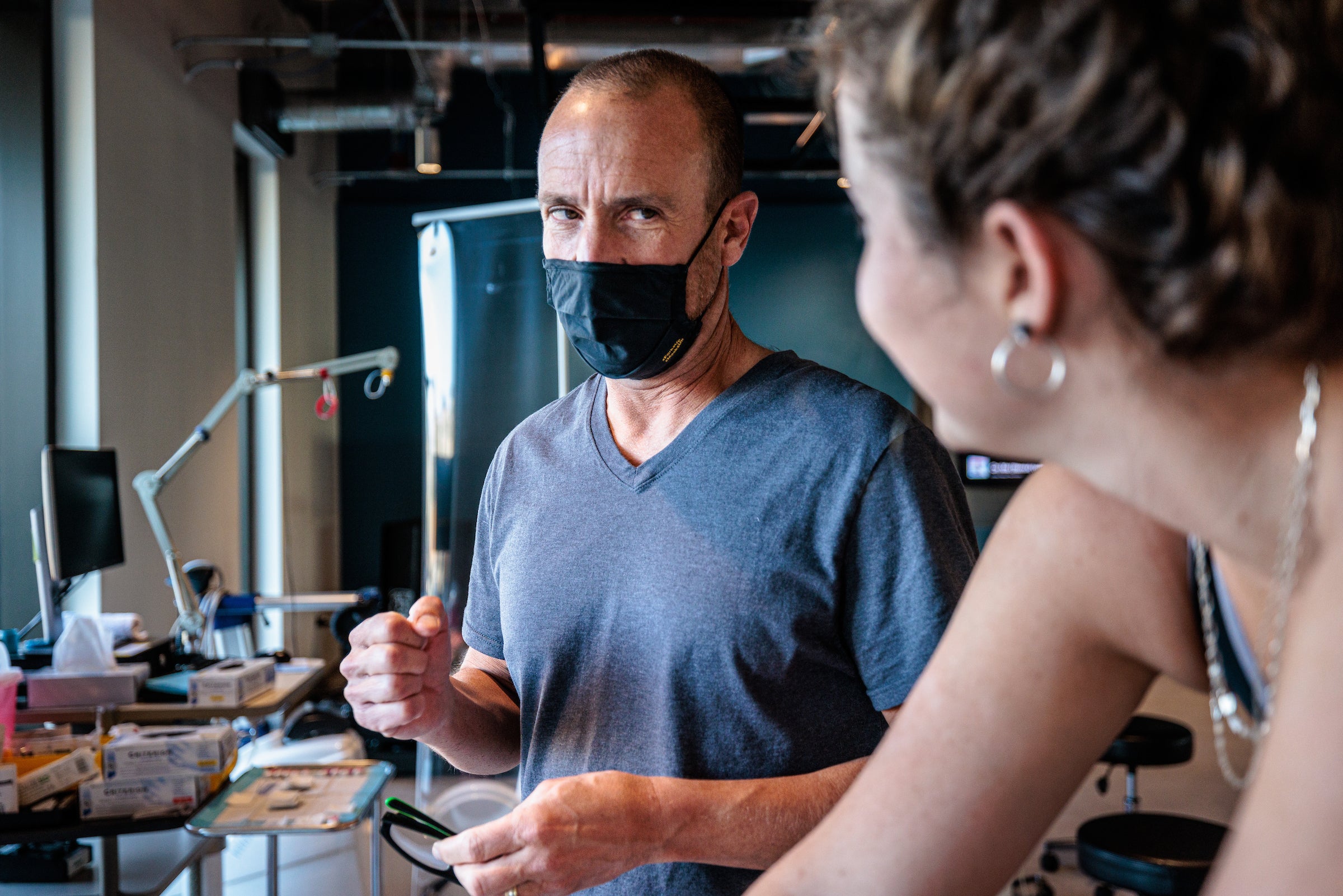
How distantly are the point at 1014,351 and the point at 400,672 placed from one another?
0.88 metres

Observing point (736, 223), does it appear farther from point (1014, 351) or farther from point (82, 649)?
point (82, 649)

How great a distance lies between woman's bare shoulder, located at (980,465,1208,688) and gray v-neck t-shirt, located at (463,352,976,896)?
42 centimetres

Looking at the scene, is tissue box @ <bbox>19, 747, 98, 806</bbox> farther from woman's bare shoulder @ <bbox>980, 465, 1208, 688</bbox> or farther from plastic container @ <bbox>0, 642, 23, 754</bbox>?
woman's bare shoulder @ <bbox>980, 465, 1208, 688</bbox>

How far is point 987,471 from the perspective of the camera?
291 inches

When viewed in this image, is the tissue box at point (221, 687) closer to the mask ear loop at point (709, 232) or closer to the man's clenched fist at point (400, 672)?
the man's clenched fist at point (400, 672)

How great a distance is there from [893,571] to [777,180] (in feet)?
20.9

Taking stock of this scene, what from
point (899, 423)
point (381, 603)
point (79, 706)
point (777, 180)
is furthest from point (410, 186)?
point (899, 423)

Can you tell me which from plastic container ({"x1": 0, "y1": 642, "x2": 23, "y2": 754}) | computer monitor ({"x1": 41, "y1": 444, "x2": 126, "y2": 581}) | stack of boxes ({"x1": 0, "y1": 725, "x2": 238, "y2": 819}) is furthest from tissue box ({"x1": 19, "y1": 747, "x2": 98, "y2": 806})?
computer monitor ({"x1": 41, "y1": 444, "x2": 126, "y2": 581})

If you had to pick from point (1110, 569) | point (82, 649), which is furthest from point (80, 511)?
point (1110, 569)

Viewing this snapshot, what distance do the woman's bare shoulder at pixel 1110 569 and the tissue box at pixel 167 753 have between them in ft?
6.87

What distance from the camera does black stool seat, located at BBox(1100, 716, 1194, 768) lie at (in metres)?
3.64

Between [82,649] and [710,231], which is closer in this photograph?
[710,231]

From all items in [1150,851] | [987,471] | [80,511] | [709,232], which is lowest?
[1150,851]

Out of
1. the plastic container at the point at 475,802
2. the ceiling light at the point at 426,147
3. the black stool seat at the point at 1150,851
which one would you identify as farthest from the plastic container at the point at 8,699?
the ceiling light at the point at 426,147
